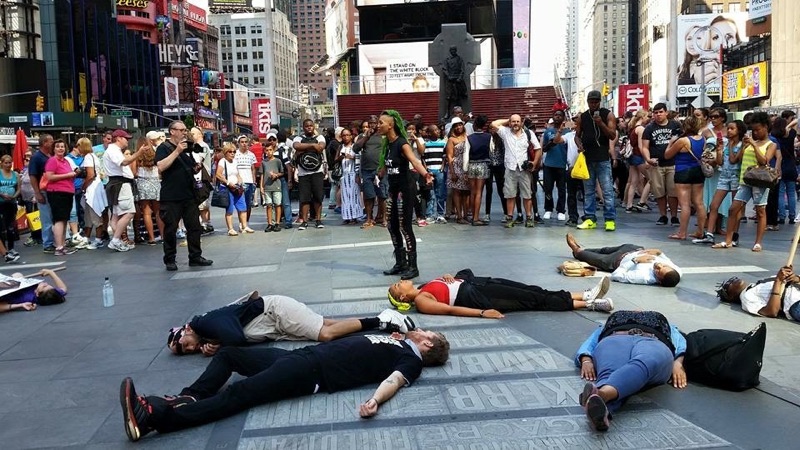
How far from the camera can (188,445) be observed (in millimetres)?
4133

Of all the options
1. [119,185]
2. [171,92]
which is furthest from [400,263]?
[171,92]

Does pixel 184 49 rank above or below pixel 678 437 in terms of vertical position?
above

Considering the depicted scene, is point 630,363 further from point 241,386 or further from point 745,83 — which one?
point 745,83

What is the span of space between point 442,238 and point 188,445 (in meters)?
8.14

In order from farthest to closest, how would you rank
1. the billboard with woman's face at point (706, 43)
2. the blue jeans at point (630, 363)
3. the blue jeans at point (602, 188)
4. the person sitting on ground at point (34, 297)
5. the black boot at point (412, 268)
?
the billboard with woman's face at point (706, 43), the blue jeans at point (602, 188), the black boot at point (412, 268), the person sitting on ground at point (34, 297), the blue jeans at point (630, 363)

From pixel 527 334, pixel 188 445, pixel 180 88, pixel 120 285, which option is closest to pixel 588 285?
pixel 527 334

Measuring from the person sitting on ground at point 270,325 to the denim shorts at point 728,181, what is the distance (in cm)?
625

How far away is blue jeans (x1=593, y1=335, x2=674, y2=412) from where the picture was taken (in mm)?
4266

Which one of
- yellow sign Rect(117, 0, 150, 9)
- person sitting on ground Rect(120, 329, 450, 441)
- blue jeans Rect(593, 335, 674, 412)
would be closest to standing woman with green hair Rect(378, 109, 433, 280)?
person sitting on ground Rect(120, 329, 450, 441)

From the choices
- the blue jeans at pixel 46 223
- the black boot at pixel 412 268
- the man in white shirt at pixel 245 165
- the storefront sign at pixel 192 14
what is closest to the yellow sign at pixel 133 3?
the storefront sign at pixel 192 14

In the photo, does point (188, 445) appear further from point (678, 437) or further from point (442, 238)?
point (442, 238)

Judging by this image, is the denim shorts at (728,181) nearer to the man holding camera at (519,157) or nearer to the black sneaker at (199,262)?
the man holding camera at (519,157)

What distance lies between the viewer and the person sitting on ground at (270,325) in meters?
5.66

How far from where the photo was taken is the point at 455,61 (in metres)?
23.5
